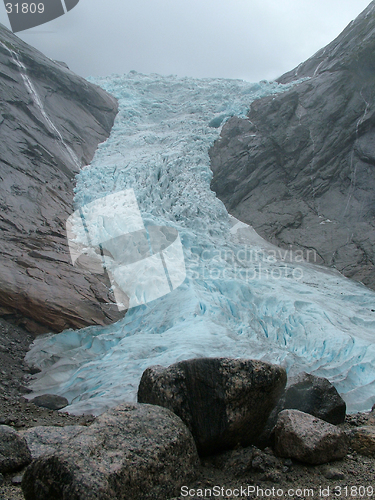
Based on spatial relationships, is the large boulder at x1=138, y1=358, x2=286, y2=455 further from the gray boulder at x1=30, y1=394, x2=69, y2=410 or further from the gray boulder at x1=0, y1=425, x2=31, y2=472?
the gray boulder at x1=30, y1=394, x2=69, y2=410

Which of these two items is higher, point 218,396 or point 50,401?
point 218,396

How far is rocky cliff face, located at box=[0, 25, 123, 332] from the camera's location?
6547 millimetres

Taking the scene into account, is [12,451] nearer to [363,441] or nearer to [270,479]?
[270,479]

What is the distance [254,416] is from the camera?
3.05m

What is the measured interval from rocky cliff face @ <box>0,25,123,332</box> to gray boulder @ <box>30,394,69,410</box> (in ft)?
5.52

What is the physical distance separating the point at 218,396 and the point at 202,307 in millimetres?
3958

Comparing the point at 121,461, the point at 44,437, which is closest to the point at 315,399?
the point at 121,461

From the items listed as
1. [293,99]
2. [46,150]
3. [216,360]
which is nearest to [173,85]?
[293,99]

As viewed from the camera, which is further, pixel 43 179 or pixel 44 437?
pixel 43 179

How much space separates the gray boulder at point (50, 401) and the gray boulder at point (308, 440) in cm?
282

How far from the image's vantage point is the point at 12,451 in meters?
2.61

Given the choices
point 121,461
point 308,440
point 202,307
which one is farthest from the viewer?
point 202,307

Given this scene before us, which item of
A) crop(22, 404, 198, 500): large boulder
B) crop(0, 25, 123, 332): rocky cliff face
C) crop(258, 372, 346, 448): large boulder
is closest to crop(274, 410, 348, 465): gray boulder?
crop(258, 372, 346, 448): large boulder

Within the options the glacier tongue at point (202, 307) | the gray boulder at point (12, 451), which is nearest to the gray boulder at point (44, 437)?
the gray boulder at point (12, 451)
